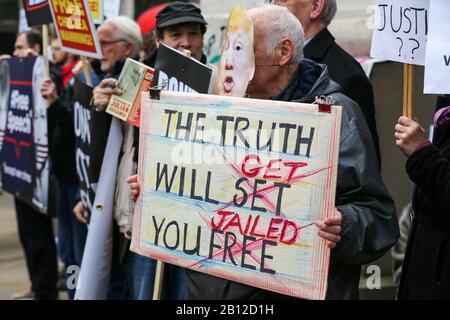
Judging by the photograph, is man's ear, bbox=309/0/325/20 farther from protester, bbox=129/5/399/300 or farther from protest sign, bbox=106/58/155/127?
protester, bbox=129/5/399/300

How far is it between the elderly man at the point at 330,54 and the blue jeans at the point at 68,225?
264 cm

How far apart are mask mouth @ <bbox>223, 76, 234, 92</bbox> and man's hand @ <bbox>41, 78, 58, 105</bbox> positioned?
3043 millimetres

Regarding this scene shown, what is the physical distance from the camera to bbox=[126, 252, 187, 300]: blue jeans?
489cm

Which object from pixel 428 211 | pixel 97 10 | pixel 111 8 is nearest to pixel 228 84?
pixel 428 211

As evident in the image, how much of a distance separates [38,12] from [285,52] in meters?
3.02

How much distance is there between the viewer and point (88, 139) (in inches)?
210

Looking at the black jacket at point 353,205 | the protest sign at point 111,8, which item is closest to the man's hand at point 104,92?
the black jacket at point 353,205

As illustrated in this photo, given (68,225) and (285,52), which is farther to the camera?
(68,225)

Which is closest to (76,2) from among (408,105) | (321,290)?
(408,105)

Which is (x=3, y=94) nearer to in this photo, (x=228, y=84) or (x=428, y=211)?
(x=228, y=84)

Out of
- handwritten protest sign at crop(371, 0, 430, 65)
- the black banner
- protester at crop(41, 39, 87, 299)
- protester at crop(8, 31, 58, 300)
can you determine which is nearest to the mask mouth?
handwritten protest sign at crop(371, 0, 430, 65)

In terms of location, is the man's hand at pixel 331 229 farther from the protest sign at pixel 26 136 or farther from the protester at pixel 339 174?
the protest sign at pixel 26 136

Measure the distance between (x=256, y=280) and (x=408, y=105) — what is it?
909mm
